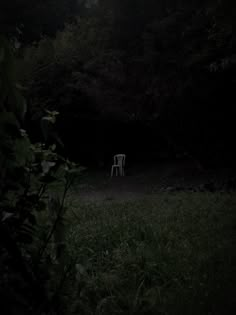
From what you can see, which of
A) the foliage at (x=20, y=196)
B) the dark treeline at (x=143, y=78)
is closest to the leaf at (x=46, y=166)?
the foliage at (x=20, y=196)

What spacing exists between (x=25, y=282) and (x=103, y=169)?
13098 millimetres

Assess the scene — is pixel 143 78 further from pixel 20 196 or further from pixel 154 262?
pixel 20 196

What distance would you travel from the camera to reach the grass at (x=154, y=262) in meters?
2.61

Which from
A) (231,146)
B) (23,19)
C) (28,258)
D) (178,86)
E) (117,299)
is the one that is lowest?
(117,299)

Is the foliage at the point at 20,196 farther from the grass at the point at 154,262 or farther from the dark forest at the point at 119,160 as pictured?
the grass at the point at 154,262

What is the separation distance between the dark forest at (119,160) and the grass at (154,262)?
0.01 metres

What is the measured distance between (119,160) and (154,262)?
997 cm

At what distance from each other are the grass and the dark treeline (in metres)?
2.99

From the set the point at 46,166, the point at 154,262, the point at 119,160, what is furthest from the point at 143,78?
the point at 46,166

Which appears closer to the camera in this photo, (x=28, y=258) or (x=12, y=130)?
(x=12, y=130)

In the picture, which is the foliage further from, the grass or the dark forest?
the grass

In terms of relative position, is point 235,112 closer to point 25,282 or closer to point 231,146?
point 231,146

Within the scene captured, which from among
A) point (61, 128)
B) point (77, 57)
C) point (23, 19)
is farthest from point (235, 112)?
point (23, 19)

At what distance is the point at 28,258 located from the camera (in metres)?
1.99
